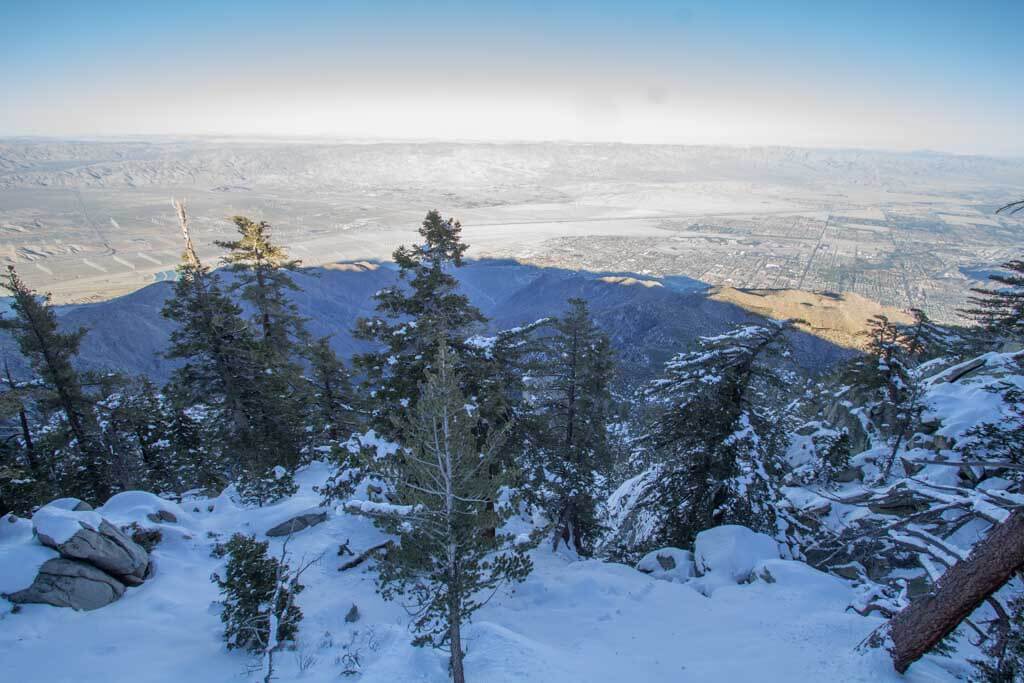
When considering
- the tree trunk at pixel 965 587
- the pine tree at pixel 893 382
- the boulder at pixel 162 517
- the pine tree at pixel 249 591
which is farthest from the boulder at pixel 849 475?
the boulder at pixel 162 517

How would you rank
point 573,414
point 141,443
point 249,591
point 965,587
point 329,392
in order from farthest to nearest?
point 329,392
point 141,443
point 573,414
point 249,591
point 965,587

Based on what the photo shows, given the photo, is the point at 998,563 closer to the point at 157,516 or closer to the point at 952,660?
the point at 952,660

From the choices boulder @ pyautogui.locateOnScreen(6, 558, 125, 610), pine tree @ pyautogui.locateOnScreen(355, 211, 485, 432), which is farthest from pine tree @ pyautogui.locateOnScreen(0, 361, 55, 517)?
pine tree @ pyautogui.locateOnScreen(355, 211, 485, 432)

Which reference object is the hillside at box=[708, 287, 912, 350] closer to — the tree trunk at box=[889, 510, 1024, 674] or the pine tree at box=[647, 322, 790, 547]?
the pine tree at box=[647, 322, 790, 547]

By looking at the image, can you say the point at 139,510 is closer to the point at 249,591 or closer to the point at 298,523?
the point at 298,523

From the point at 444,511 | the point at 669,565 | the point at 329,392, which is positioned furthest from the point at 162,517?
the point at 669,565

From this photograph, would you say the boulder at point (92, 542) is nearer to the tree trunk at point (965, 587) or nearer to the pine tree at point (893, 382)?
the tree trunk at point (965, 587)
